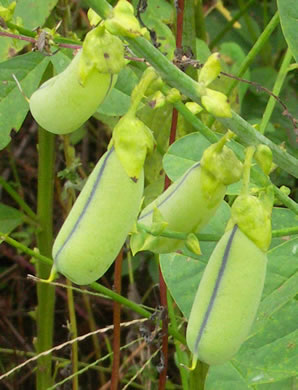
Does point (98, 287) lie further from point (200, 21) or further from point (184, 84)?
point (200, 21)

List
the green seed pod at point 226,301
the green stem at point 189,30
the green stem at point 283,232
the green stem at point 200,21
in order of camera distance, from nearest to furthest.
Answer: the green seed pod at point 226,301 → the green stem at point 283,232 → the green stem at point 189,30 → the green stem at point 200,21

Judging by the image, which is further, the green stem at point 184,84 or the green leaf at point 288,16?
the green leaf at point 288,16

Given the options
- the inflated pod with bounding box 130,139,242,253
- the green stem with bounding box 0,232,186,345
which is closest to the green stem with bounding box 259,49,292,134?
the green stem with bounding box 0,232,186,345

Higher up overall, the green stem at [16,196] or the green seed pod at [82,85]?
the green seed pod at [82,85]

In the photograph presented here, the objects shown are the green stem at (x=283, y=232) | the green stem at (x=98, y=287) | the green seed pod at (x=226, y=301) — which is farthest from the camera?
the green stem at (x=98, y=287)

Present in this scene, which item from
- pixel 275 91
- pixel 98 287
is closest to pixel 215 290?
pixel 98 287

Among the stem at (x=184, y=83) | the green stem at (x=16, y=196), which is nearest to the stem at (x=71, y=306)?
the green stem at (x=16, y=196)

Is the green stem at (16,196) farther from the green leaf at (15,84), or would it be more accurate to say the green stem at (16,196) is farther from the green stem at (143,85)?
the green stem at (143,85)
